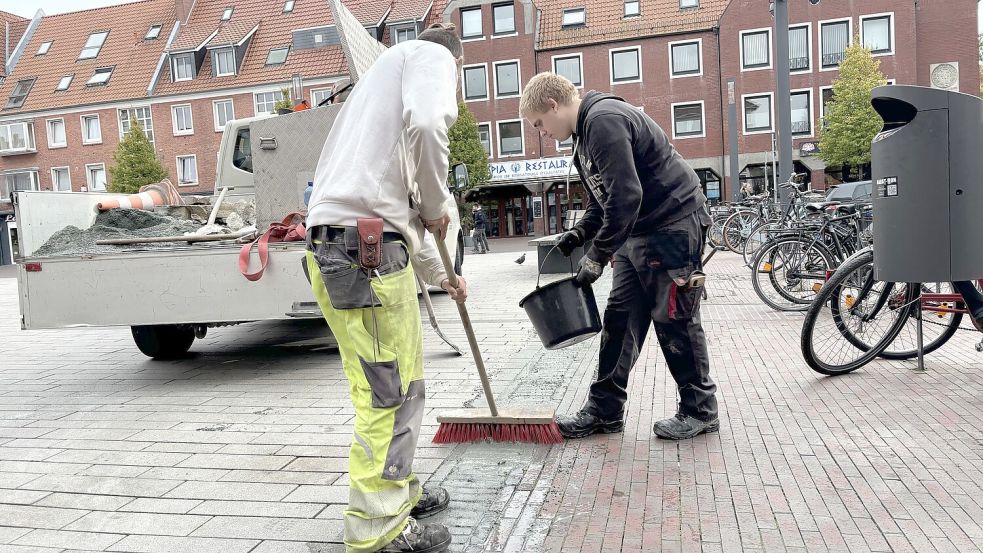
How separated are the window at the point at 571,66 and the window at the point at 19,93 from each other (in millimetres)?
28696

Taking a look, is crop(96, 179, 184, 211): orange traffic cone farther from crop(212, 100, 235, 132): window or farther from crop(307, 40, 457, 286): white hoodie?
crop(212, 100, 235, 132): window

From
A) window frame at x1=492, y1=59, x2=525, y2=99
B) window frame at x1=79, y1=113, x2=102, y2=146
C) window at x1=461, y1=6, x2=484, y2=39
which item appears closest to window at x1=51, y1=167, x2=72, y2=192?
window frame at x1=79, y1=113, x2=102, y2=146

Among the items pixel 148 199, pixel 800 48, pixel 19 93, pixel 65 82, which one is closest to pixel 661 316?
pixel 148 199

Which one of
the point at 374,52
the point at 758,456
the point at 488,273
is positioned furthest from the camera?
the point at 488,273

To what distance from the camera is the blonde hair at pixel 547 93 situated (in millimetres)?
3641

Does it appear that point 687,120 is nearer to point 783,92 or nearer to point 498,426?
point 783,92

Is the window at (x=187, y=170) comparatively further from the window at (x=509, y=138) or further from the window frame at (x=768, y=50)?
the window frame at (x=768, y=50)

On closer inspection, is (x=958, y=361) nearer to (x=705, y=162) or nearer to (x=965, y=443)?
(x=965, y=443)

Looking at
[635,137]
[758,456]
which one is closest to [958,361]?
[758,456]

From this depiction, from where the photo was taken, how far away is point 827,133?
105ft

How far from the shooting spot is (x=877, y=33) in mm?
33625

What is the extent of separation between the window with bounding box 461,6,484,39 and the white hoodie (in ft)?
121

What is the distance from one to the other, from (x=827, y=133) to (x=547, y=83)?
104 feet

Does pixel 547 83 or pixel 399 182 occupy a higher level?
pixel 547 83
